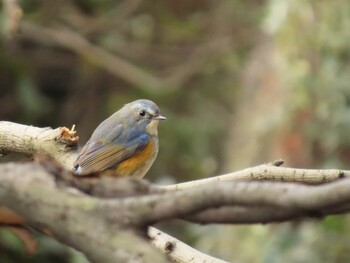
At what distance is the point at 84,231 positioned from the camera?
4.03ft

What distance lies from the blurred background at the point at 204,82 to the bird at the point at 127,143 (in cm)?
98

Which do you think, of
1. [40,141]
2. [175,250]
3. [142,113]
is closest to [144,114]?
[142,113]

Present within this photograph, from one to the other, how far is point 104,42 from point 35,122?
81cm

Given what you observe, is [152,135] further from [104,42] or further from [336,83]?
[104,42]

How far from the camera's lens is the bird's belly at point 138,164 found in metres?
3.54

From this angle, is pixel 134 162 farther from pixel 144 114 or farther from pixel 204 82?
pixel 204 82

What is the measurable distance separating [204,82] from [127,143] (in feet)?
13.6

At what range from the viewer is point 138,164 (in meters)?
3.58

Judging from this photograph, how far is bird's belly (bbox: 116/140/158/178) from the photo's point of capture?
3535 millimetres

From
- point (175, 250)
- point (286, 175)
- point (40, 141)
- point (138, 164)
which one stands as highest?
point (138, 164)

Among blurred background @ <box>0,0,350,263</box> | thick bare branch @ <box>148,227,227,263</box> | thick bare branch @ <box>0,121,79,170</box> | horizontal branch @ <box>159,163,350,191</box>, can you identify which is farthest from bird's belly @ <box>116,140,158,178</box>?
thick bare branch @ <box>148,227,227,263</box>

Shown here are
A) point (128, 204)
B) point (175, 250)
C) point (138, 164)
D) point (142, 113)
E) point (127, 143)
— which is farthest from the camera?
point (142, 113)

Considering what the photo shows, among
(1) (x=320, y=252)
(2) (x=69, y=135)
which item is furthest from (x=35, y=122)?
(2) (x=69, y=135)

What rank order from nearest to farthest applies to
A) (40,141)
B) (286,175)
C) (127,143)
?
(286,175)
(40,141)
(127,143)
